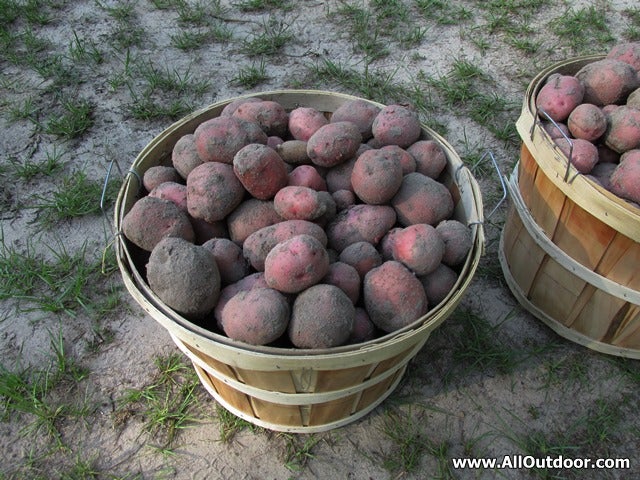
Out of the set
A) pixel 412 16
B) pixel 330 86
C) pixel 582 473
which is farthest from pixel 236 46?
pixel 582 473

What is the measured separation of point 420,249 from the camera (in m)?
1.83

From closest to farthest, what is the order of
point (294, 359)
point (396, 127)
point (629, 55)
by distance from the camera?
1. point (294, 359)
2. point (396, 127)
3. point (629, 55)

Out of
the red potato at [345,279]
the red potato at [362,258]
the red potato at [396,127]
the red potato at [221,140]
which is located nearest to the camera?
the red potato at [345,279]

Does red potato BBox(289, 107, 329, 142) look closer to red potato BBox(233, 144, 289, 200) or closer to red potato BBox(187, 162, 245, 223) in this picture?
red potato BBox(233, 144, 289, 200)

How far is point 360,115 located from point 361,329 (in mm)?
1006

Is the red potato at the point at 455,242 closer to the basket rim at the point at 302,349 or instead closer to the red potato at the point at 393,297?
the basket rim at the point at 302,349

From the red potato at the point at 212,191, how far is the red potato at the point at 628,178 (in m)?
1.46

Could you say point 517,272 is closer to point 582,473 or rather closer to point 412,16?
point 582,473

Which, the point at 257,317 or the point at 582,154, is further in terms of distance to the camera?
the point at 582,154

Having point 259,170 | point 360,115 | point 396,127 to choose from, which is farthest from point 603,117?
point 259,170

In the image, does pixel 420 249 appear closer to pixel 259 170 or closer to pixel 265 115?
pixel 259 170

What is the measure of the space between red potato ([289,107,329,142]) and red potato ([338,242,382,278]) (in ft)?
2.08

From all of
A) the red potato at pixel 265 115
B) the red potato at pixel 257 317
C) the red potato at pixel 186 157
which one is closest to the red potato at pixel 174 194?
the red potato at pixel 186 157

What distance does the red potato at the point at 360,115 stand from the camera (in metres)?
2.31
